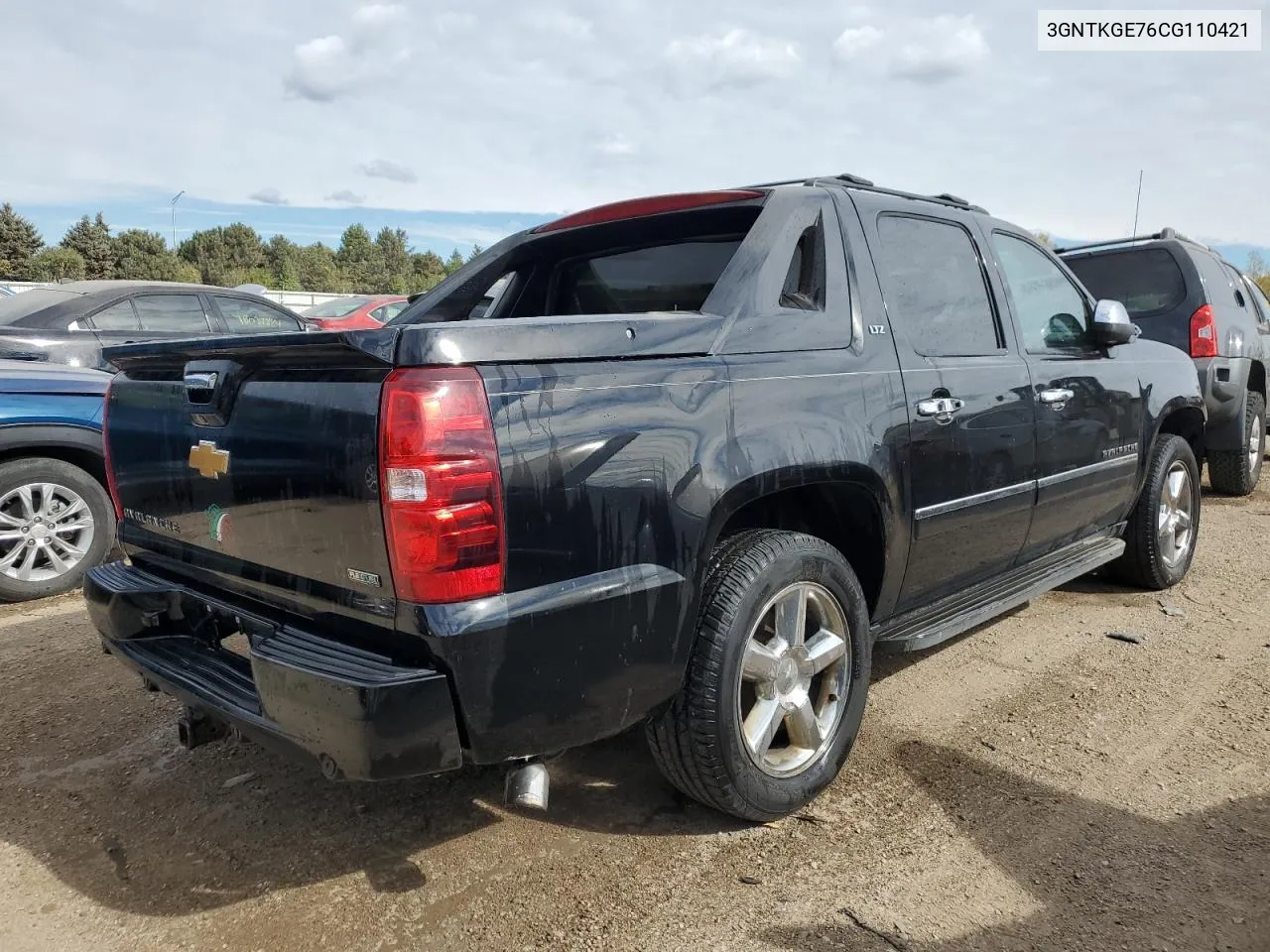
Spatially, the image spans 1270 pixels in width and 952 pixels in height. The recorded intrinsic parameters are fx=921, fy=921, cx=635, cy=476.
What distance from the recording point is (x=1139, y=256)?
23.3ft

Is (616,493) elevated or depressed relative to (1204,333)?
depressed

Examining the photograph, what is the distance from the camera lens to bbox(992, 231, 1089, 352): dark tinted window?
381cm

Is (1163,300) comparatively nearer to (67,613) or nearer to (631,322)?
(631,322)

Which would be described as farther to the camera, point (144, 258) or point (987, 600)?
point (144, 258)

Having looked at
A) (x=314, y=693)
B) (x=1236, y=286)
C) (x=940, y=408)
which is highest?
(x=1236, y=286)

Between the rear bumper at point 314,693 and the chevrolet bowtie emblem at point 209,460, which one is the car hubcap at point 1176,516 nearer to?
the rear bumper at point 314,693

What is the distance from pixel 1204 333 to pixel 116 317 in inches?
327

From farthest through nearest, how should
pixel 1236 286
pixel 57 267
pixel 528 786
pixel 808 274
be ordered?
1. pixel 57 267
2. pixel 1236 286
3. pixel 808 274
4. pixel 528 786

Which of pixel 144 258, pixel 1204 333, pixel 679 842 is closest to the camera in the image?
pixel 679 842

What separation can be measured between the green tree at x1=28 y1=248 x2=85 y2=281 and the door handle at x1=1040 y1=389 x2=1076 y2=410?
181 ft

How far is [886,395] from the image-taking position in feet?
9.56

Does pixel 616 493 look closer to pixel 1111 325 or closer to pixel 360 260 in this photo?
pixel 1111 325

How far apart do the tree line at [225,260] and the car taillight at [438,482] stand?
43.7 m

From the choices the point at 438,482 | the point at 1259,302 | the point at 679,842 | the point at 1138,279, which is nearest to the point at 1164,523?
the point at 1138,279
